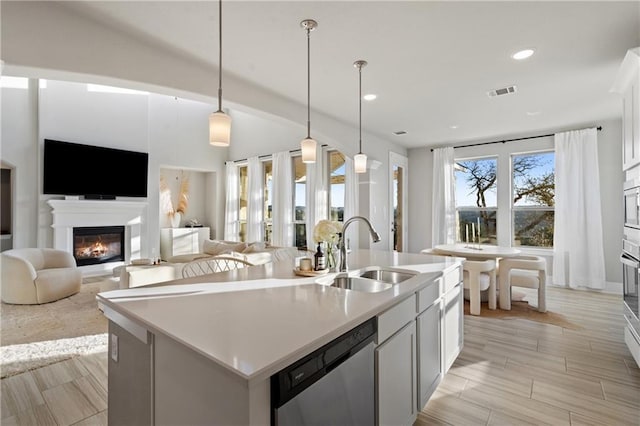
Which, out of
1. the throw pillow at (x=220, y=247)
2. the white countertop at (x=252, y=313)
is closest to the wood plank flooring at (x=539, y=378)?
the white countertop at (x=252, y=313)

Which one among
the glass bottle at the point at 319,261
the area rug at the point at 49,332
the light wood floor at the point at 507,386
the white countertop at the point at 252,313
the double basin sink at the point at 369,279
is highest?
the glass bottle at the point at 319,261

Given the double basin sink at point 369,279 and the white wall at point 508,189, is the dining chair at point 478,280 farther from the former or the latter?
the white wall at point 508,189

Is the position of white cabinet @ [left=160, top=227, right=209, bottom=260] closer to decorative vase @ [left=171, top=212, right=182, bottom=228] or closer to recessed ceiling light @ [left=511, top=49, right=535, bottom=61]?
decorative vase @ [left=171, top=212, right=182, bottom=228]

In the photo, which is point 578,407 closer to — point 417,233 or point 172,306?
point 172,306

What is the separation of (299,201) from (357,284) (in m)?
4.77

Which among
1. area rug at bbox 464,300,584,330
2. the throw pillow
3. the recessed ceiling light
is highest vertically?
the recessed ceiling light

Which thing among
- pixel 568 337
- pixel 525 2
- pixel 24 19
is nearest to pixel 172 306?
pixel 24 19

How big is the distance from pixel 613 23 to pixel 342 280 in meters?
2.73

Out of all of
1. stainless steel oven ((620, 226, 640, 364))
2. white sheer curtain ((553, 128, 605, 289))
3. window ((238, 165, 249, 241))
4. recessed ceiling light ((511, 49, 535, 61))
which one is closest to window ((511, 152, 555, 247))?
white sheer curtain ((553, 128, 605, 289))

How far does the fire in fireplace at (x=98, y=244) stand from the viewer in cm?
597

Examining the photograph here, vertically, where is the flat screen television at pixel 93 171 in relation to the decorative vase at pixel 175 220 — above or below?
above

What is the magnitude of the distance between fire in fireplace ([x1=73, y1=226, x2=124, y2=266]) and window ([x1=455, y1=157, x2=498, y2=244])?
22.9 ft

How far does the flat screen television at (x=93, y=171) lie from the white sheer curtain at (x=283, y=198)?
9.49 ft

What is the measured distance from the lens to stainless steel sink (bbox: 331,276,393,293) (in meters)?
2.02
